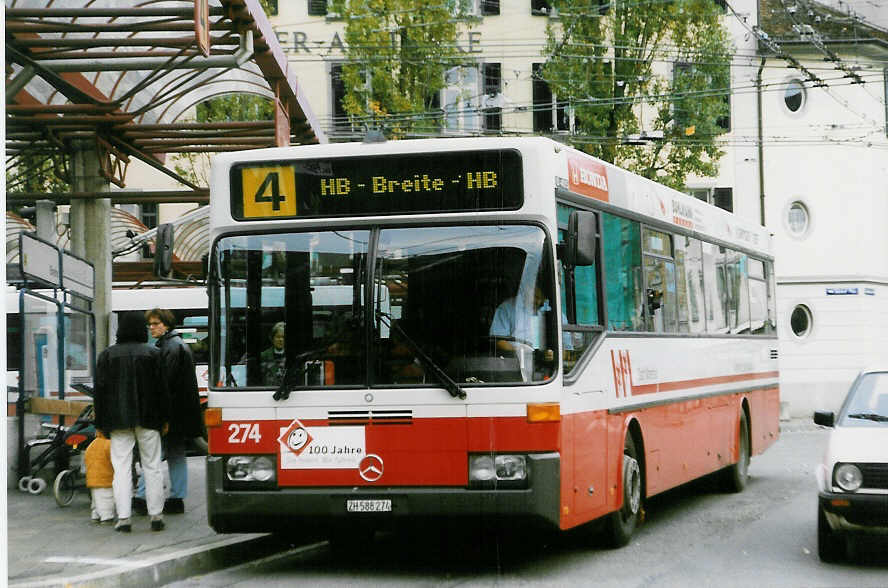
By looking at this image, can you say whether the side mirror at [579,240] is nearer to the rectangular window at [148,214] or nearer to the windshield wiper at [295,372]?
the windshield wiper at [295,372]

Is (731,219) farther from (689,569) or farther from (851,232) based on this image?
(851,232)

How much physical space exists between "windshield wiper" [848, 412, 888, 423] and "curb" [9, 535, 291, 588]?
4.39 meters

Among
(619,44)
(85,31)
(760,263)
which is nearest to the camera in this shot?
(85,31)

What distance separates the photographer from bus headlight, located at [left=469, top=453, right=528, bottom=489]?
9.68 metres

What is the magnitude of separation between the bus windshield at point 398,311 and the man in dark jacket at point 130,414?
6.27 feet

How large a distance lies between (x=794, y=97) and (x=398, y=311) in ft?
113

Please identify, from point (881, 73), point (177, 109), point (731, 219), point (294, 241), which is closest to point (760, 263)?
point (731, 219)

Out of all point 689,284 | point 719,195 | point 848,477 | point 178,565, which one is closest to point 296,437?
point 178,565

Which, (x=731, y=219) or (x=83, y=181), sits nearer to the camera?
(x=731, y=219)

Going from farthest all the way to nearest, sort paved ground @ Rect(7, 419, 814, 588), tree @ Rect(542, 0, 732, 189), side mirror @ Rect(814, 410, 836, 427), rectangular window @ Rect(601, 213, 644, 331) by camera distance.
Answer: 1. tree @ Rect(542, 0, 732, 189)
2. rectangular window @ Rect(601, 213, 644, 331)
3. side mirror @ Rect(814, 410, 836, 427)
4. paved ground @ Rect(7, 419, 814, 588)

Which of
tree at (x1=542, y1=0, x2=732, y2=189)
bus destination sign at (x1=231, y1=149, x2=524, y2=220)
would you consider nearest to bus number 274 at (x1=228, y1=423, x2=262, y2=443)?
bus destination sign at (x1=231, y1=149, x2=524, y2=220)

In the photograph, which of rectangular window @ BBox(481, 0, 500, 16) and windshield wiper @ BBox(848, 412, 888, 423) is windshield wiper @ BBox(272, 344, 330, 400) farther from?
rectangular window @ BBox(481, 0, 500, 16)

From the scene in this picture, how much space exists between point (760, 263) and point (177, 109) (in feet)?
25.9

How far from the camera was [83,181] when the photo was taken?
19.3 meters
